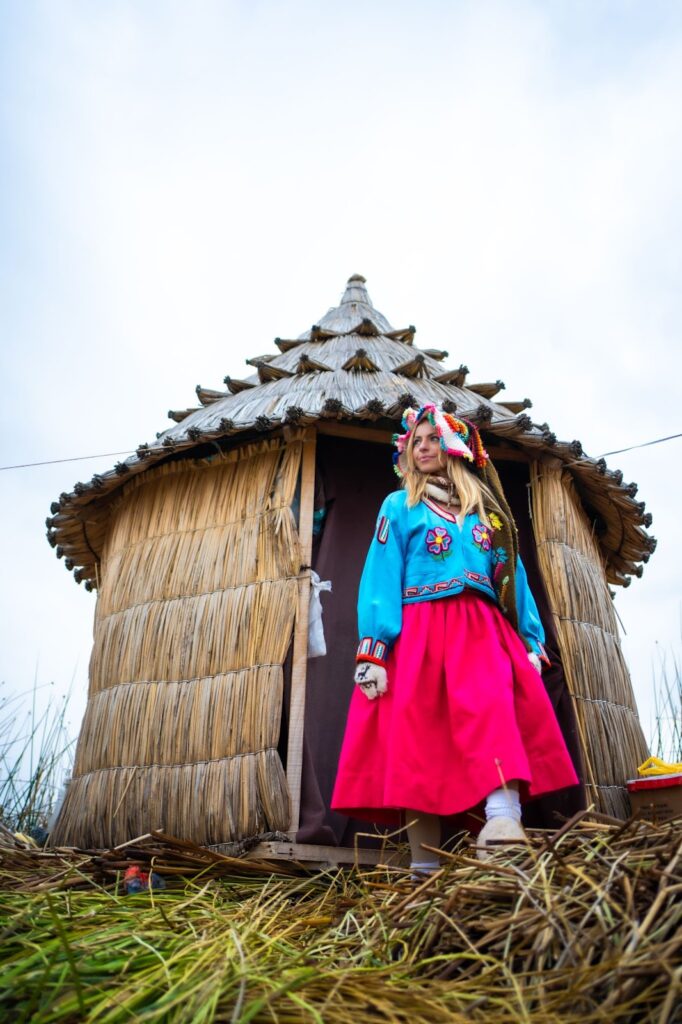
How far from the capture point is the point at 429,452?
412 centimetres

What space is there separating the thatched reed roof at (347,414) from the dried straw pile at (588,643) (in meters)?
0.28

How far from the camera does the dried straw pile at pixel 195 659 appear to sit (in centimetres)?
453

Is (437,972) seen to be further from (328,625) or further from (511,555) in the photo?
(328,625)

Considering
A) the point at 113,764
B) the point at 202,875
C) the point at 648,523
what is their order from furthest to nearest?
the point at 648,523
the point at 113,764
the point at 202,875

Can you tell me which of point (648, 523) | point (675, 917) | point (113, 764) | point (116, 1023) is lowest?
point (116, 1023)

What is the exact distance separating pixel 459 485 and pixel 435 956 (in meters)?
2.40

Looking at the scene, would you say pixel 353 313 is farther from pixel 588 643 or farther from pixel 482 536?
pixel 482 536

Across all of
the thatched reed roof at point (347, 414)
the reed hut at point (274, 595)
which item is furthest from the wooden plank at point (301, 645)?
the thatched reed roof at point (347, 414)

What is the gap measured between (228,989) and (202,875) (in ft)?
6.25

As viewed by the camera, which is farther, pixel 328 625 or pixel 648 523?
pixel 648 523

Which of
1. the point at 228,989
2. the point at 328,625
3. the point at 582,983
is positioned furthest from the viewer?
the point at 328,625

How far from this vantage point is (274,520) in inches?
201

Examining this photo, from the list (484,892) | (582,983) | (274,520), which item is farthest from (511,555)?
(582,983)

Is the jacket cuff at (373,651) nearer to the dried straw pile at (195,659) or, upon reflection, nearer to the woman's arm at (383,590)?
the woman's arm at (383,590)
